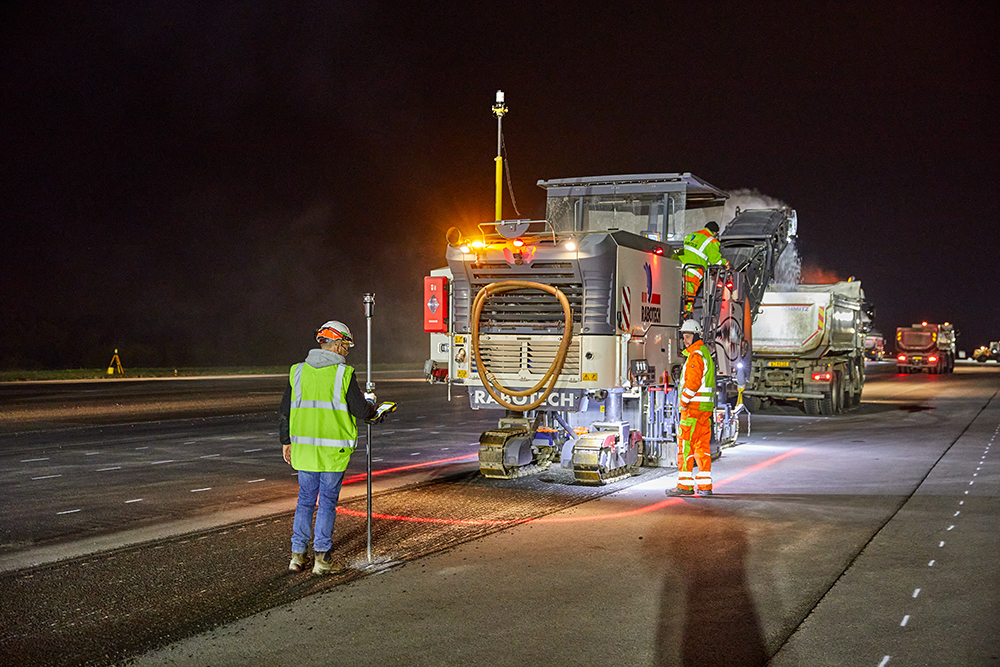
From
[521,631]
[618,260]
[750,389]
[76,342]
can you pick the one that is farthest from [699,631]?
[76,342]

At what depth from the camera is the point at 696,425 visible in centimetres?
1034

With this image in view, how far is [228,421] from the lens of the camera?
1883 cm

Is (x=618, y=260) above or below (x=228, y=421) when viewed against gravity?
above

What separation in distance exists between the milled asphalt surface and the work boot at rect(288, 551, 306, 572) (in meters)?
0.57

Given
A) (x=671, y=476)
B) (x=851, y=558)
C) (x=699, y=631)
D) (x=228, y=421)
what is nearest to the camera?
(x=699, y=631)

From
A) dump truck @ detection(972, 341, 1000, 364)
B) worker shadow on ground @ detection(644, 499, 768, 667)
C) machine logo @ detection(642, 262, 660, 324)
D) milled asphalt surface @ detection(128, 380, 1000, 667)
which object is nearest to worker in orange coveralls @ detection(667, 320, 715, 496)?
milled asphalt surface @ detection(128, 380, 1000, 667)

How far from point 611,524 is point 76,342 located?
5000 centimetres

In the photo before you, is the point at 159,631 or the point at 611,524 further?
the point at 611,524

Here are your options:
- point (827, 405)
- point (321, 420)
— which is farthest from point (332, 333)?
point (827, 405)

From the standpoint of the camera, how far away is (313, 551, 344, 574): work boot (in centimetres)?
686

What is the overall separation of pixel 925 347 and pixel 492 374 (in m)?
42.9

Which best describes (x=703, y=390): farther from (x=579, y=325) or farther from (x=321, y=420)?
(x=321, y=420)

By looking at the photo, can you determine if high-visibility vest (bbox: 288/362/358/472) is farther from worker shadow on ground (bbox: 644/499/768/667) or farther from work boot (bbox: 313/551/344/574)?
worker shadow on ground (bbox: 644/499/768/667)

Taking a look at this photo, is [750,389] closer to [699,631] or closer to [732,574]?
[732,574]
